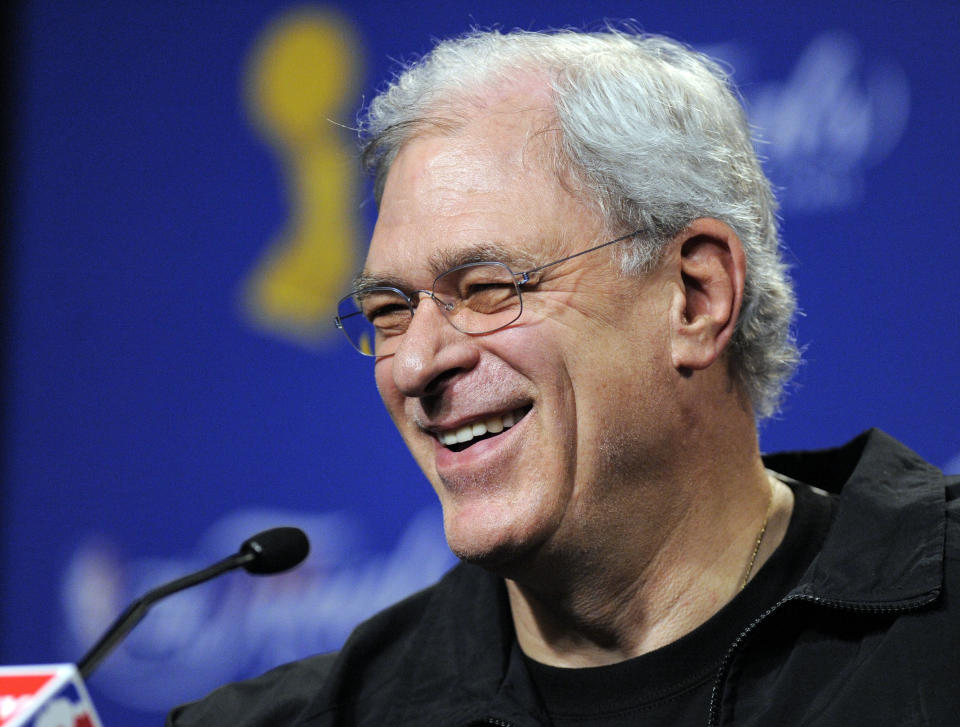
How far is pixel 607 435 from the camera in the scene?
151cm

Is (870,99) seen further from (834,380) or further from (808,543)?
(808,543)

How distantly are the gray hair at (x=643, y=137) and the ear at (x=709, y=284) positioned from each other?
0.03 metres

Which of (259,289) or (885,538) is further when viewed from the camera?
(259,289)

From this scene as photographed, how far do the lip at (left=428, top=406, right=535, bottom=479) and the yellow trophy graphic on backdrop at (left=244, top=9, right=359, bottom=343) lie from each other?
4.26 ft

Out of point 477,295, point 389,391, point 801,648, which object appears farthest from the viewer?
point 389,391

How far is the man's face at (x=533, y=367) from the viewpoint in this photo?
4.90 ft

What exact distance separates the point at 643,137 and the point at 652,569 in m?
0.62

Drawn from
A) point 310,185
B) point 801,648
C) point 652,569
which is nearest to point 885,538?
point 801,648

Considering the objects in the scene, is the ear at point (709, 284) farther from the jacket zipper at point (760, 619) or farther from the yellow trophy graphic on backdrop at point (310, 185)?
the yellow trophy graphic on backdrop at point (310, 185)

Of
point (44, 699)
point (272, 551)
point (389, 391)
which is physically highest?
point (389, 391)

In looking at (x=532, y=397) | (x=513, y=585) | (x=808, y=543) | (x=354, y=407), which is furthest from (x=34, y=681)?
(x=354, y=407)

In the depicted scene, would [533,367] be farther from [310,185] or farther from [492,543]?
[310,185]

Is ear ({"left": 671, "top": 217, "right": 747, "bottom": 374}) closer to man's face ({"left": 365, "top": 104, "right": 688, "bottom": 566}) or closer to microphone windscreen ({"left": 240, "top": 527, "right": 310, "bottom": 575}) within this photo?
man's face ({"left": 365, "top": 104, "right": 688, "bottom": 566})

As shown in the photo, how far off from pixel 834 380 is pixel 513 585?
3.06ft
